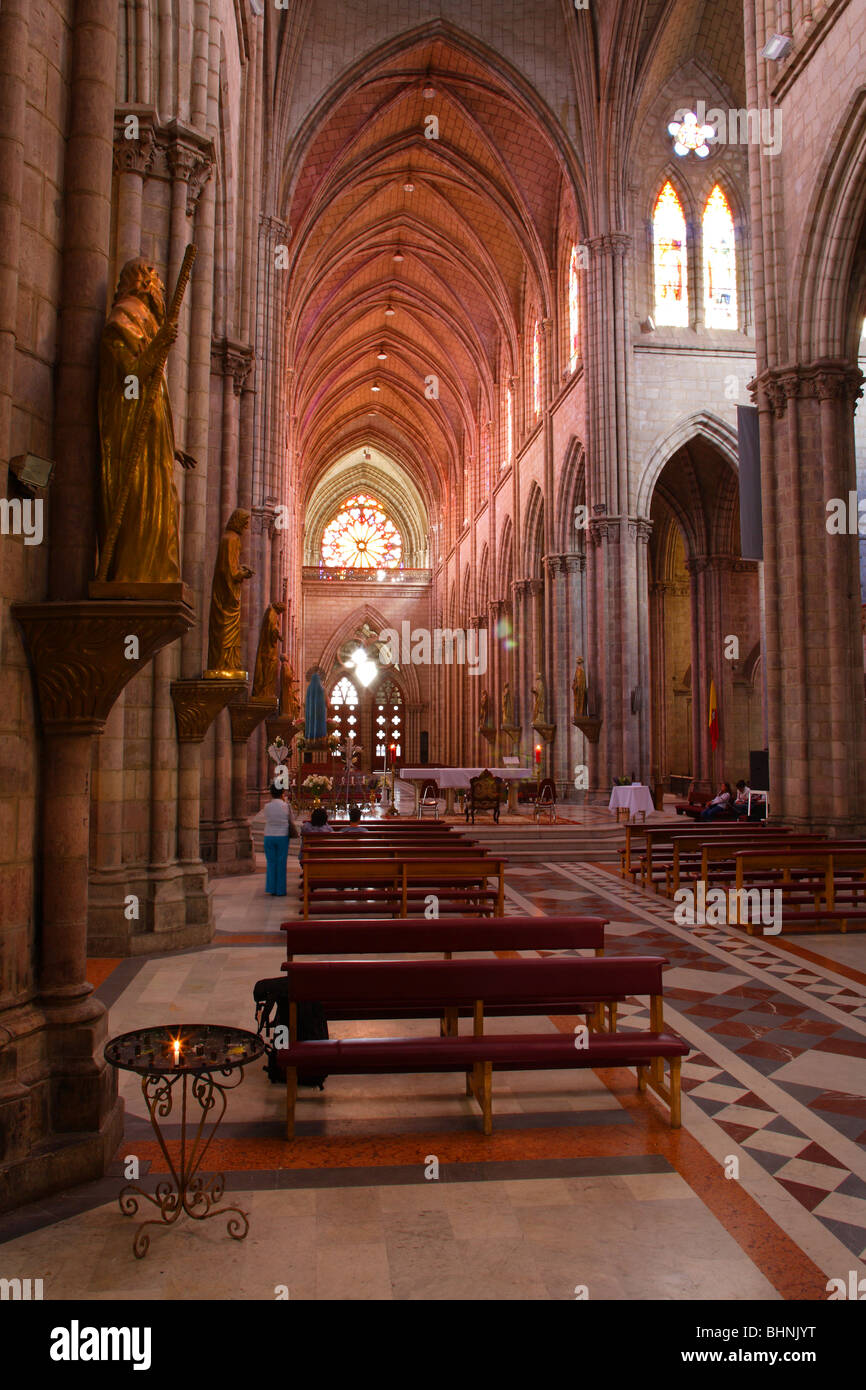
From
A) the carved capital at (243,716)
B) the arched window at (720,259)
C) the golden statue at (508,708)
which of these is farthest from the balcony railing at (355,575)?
the carved capital at (243,716)

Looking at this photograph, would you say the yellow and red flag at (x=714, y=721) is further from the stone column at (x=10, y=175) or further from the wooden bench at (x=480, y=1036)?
the stone column at (x=10, y=175)

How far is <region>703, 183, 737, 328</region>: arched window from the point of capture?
22.8 meters

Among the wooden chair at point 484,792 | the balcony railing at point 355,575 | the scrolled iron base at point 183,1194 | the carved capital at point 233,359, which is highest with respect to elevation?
the balcony railing at point 355,575

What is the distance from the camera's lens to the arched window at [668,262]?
22.7 m

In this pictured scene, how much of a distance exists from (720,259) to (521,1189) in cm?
2376

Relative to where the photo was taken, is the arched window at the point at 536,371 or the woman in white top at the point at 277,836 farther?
the arched window at the point at 536,371

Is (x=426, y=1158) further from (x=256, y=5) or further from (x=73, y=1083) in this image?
(x=256, y=5)

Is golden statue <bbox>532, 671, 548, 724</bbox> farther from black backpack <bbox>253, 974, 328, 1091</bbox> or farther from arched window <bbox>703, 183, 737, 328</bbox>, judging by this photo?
black backpack <bbox>253, 974, 328, 1091</bbox>

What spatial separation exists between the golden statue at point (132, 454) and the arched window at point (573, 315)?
858 inches

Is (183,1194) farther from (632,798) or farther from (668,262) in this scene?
(668,262)

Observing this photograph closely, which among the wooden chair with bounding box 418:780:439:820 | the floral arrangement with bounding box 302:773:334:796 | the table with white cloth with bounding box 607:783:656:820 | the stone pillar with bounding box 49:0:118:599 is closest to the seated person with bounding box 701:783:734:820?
the table with white cloth with bounding box 607:783:656:820

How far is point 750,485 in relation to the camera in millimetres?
14859

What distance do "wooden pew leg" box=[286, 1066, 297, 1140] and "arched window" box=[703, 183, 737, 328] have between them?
22.6m

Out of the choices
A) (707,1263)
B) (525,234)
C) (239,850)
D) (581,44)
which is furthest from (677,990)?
(525,234)
